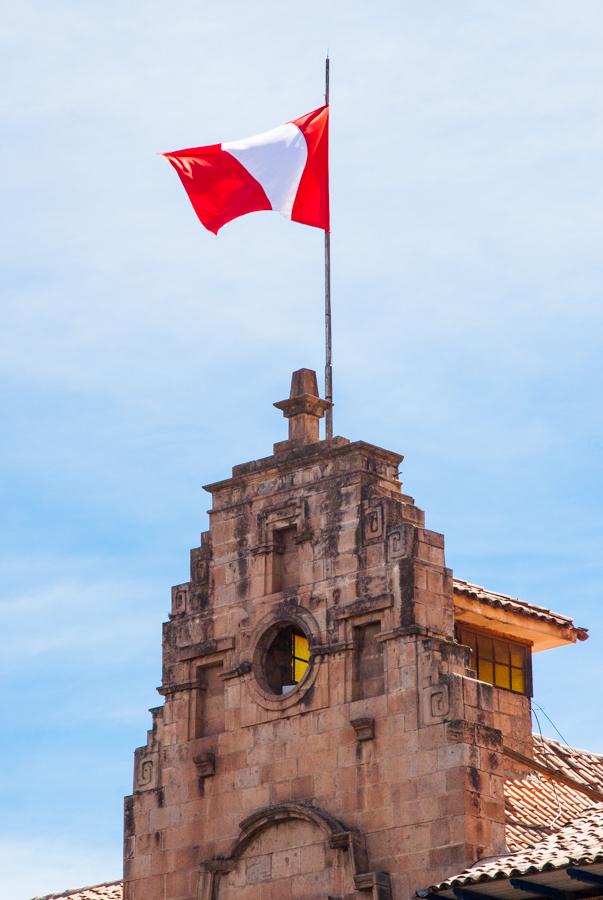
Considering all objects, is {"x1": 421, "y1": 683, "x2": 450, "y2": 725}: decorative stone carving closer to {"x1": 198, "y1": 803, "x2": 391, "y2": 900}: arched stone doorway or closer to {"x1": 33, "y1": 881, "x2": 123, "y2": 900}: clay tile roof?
{"x1": 198, "y1": 803, "x2": 391, "y2": 900}: arched stone doorway

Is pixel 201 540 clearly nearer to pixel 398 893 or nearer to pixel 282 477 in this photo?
pixel 282 477

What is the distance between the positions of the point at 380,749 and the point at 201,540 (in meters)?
6.29

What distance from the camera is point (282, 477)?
136ft

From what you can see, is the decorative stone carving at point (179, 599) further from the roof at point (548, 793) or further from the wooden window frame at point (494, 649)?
the roof at point (548, 793)

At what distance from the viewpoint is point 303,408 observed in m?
41.8

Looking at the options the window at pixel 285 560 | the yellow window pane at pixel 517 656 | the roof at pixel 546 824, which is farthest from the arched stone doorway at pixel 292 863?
the yellow window pane at pixel 517 656

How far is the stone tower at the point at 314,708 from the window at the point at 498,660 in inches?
16.9

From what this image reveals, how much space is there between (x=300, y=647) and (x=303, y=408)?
4.28 m

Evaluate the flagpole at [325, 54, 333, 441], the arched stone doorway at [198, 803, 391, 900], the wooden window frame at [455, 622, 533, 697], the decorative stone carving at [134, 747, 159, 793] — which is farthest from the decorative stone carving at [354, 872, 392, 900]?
the flagpole at [325, 54, 333, 441]

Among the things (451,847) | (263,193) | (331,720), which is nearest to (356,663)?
(331,720)

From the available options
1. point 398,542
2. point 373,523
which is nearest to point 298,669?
point 373,523

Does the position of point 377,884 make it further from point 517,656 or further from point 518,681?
point 517,656

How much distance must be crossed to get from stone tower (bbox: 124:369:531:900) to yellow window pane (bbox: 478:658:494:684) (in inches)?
20.3

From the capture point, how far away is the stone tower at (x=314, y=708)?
123 feet
